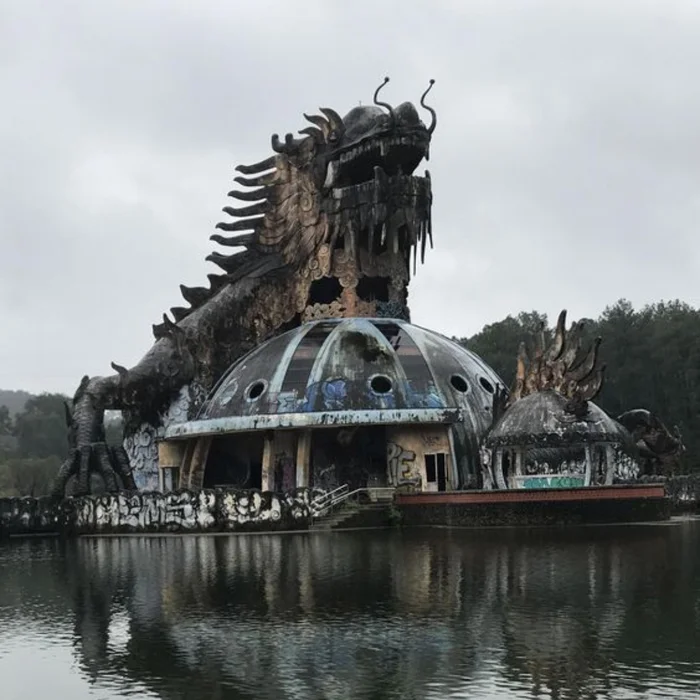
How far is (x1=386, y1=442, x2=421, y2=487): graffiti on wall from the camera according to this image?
44.4 meters

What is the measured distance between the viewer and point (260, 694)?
10875 mm

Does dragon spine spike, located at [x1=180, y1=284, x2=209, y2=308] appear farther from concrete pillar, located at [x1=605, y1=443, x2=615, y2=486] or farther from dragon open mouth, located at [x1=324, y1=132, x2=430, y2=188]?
concrete pillar, located at [x1=605, y1=443, x2=615, y2=486]

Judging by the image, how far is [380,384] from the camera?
44.8 metres

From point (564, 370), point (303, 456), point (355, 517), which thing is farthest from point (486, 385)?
point (355, 517)

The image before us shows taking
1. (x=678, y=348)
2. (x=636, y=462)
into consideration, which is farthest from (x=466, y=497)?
(x=678, y=348)

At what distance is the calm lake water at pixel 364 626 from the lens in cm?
1131

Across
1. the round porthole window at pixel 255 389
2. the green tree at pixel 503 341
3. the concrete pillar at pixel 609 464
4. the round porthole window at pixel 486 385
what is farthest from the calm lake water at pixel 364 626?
the green tree at pixel 503 341

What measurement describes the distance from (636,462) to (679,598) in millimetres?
27387

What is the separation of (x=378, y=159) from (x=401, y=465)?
13004 millimetres

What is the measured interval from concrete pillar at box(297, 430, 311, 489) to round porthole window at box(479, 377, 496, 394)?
26.9ft

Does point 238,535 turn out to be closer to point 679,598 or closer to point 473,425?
point 473,425

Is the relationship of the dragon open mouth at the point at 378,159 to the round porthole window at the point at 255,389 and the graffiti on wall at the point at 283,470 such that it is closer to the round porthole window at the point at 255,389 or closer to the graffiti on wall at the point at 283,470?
the round porthole window at the point at 255,389

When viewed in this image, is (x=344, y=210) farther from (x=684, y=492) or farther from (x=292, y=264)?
(x=684, y=492)

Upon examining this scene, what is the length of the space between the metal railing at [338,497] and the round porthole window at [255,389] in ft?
17.1
